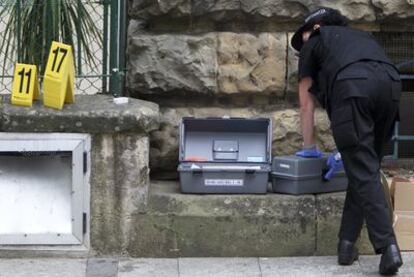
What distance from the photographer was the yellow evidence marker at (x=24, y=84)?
4918mm

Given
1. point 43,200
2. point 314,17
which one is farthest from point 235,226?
point 314,17

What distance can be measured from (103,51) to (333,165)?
1.69m

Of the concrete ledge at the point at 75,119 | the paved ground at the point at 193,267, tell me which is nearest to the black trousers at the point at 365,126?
the paved ground at the point at 193,267

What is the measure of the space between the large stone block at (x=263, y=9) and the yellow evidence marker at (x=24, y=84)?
0.81 m

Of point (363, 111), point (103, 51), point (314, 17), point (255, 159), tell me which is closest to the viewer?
point (363, 111)

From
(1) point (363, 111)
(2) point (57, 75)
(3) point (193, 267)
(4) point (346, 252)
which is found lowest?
(3) point (193, 267)

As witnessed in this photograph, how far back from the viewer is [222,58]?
5336 mm

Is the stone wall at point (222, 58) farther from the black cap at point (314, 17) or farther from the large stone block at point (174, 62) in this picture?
the black cap at point (314, 17)

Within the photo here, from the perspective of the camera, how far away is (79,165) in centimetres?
491

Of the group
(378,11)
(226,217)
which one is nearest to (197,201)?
(226,217)

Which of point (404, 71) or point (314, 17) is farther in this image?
point (404, 71)

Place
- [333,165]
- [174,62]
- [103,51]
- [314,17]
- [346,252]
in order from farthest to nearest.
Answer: [103,51] → [174,62] → [333,165] → [314,17] → [346,252]

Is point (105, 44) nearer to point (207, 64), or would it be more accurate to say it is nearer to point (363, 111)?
point (207, 64)

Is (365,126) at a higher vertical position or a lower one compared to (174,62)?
lower
